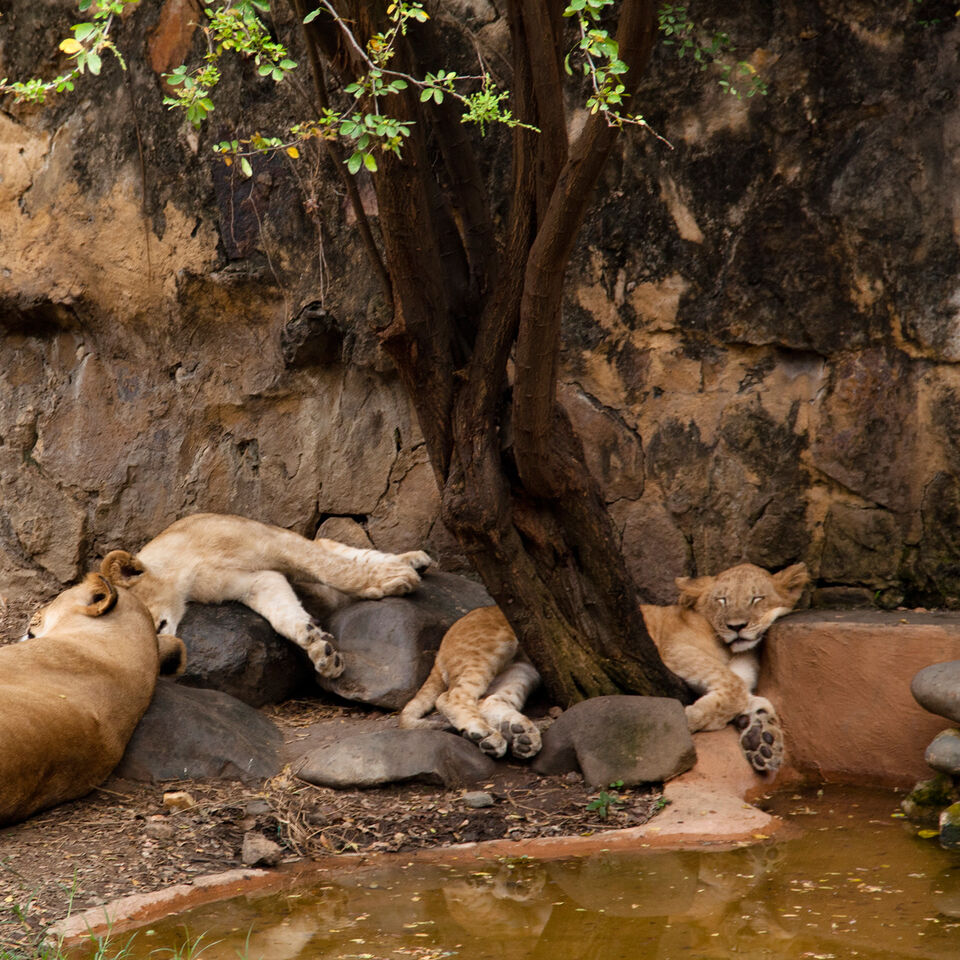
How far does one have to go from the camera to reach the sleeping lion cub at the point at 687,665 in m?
4.99

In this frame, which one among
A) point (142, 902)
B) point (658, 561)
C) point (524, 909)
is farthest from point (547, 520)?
point (142, 902)

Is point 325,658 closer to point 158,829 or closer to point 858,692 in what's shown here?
point 158,829

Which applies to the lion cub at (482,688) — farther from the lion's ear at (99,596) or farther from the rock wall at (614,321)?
the lion's ear at (99,596)

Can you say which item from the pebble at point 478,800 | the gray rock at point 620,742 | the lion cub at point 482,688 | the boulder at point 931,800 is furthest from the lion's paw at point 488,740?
the boulder at point 931,800

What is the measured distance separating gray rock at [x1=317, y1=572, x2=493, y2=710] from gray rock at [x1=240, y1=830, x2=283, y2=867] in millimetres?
1651

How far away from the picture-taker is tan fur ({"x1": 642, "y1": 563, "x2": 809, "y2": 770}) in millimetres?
5105

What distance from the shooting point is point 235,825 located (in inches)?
170

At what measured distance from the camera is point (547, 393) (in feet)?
15.2

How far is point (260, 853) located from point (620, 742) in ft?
5.03

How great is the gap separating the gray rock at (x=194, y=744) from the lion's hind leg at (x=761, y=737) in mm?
1980

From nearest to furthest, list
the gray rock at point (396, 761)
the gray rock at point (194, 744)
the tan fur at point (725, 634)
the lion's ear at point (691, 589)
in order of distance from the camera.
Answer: the gray rock at point (396, 761)
the gray rock at point (194, 744)
the tan fur at point (725, 634)
the lion's ear at point (691, 589)

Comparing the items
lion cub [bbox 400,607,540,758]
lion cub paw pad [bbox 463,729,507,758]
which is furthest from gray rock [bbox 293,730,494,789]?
lion cub [bbox 400,607,540,758]

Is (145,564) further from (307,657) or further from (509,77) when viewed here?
(509,77)

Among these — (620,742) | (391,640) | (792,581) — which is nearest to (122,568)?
(391,640)
